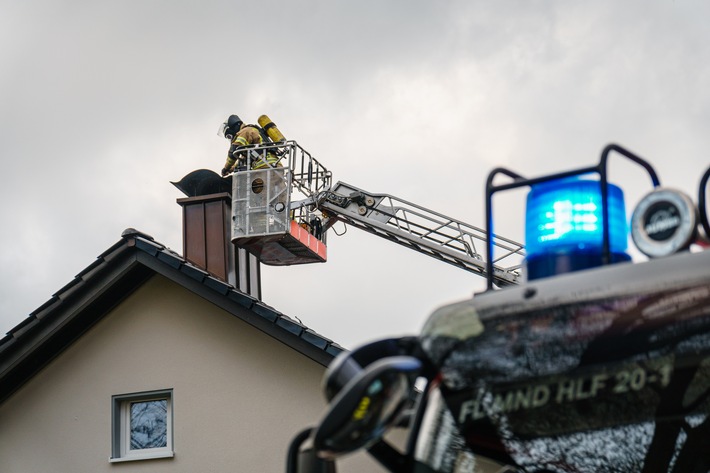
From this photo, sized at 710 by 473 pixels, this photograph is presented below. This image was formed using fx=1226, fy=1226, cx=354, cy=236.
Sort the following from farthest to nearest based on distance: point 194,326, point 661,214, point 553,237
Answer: point 194,326
point 553,237
point 661,214

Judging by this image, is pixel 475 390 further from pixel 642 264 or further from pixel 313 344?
pixel 313 344

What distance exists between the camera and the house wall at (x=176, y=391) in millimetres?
14320

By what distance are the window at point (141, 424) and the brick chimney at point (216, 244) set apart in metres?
3.35

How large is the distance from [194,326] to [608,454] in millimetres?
11663

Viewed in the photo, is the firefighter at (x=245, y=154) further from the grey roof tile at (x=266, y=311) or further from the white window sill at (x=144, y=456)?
the white window sill at (x=144, y=456)

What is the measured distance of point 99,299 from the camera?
15.5 m

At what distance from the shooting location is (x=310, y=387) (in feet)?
46.8

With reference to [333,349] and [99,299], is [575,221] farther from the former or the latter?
[99,299]

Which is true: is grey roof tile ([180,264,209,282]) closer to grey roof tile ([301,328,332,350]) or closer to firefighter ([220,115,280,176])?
grey roof tile ([301,328,332,350])

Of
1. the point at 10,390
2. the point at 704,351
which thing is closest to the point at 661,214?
the point at 704,351

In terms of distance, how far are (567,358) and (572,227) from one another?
0.41 m

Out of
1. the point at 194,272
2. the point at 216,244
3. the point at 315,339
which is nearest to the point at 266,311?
the point at 315,339

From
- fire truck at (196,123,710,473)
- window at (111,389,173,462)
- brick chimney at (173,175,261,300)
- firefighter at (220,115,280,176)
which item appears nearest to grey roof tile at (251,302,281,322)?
window at (111,389,173,462)

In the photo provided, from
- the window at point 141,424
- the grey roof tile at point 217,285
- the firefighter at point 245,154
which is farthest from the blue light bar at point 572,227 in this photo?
the firefighter at point 245,154
